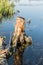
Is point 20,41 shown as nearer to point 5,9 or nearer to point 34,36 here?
point 34,36

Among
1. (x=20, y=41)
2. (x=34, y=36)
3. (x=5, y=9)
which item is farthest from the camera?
(x=5, y=9)

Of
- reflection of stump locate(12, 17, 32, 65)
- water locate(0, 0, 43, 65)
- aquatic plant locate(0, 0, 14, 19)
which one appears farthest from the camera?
aquatic plant locate(0, 0, 14, 19)

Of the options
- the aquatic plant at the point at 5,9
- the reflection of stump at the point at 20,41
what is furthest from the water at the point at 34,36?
the aquatic plant at the point at 5,9

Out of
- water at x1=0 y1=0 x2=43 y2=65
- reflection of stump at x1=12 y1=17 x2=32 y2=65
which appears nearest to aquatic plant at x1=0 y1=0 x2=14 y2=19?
water at x1=0 y1=0 x2=43 y2=65

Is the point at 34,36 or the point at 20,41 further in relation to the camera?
the point at 34,36

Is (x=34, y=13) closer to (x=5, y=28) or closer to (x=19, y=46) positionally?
(x=5, y=28)

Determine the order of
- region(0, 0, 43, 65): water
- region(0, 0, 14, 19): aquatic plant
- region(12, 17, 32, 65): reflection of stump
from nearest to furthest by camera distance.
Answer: region(0, 0, 43, 65): water < region(12, 17, 32, 65): reflection of stump < region(0, 0, 14, 19): aquatic plant

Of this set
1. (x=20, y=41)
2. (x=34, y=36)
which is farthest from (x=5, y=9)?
(x=20, y=41)

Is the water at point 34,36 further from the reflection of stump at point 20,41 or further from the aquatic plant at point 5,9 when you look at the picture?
the aquatic plant at point 5,9

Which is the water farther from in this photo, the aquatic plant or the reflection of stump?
the aquatic plant

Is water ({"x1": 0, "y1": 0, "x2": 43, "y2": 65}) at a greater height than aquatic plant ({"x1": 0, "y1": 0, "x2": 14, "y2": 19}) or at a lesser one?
lesser

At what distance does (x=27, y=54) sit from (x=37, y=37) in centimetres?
355

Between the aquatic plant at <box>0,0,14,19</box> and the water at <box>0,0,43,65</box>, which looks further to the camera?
the aquatic plant at <box>0,0,14,19</box>

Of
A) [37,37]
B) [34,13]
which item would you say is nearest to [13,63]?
[37,37]
